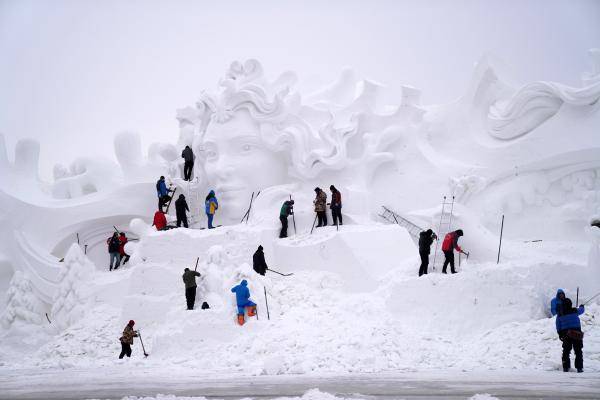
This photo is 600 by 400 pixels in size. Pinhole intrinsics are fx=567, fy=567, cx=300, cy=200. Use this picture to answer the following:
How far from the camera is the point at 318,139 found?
1691 centimetres

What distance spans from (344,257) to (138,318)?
208 inches

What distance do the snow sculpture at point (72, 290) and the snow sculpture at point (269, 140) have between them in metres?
4.30

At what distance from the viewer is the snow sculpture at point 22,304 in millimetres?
16109

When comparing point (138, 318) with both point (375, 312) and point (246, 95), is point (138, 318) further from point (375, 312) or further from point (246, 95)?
point (246, 95)

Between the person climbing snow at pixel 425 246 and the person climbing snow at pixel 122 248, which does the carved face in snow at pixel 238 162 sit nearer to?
the person climbing snow at pixel 122 248

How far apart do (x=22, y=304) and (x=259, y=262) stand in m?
7.88

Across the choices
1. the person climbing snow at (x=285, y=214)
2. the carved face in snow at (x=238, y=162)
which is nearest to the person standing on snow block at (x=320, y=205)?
the person climbing snow at (x=285, y=214)

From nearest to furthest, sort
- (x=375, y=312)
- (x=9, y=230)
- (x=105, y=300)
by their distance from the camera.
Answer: (x=375, y=312)
(x=105, y=300)
(x=9, y=230)

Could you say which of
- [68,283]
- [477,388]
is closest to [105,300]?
[68,283]

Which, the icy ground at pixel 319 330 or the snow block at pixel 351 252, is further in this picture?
the snow block at pixel 351 252

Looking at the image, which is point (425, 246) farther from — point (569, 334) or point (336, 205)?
point (569, 334)

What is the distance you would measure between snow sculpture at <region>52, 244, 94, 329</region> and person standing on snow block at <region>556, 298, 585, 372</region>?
1173 centimetres

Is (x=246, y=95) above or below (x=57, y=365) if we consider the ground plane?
above

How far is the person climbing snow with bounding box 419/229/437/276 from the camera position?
11719 millimetres
